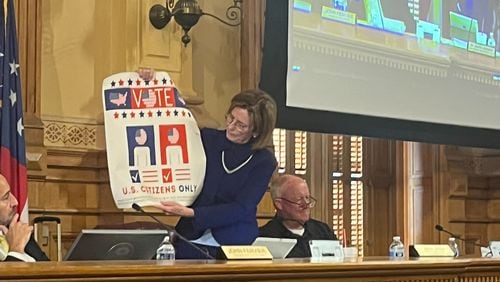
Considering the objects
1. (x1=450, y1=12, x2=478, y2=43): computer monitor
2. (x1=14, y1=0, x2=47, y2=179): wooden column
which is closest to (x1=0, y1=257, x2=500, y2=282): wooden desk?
(x1=14, y1=0, x2=47, y2=179): wooden column

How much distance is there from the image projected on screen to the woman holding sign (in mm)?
912

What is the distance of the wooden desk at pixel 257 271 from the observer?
78.5 inches

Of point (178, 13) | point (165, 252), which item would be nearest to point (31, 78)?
point (178, 13)

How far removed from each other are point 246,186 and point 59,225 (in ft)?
2.90

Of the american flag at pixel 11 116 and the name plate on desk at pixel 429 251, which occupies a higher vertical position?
the american flag at pixel 11 116

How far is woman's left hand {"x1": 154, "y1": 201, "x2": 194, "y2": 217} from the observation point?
4.26 meters

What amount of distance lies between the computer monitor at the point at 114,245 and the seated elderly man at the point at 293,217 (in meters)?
1.13

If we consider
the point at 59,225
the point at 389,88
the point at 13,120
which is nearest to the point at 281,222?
the point at 59,225

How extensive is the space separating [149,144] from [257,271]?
80.4 inches

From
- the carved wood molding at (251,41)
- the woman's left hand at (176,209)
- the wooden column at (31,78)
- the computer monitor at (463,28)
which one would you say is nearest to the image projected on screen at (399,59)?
the computer monitor at (463,28)

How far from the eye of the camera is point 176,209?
4262mm

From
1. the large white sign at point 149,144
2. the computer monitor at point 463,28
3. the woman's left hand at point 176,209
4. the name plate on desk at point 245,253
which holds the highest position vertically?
the computer monitor at point 463,28

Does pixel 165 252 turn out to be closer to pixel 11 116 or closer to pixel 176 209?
pixel 176 209

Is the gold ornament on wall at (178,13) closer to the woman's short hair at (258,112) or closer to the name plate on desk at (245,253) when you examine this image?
the woman's short hair at (258,112)
